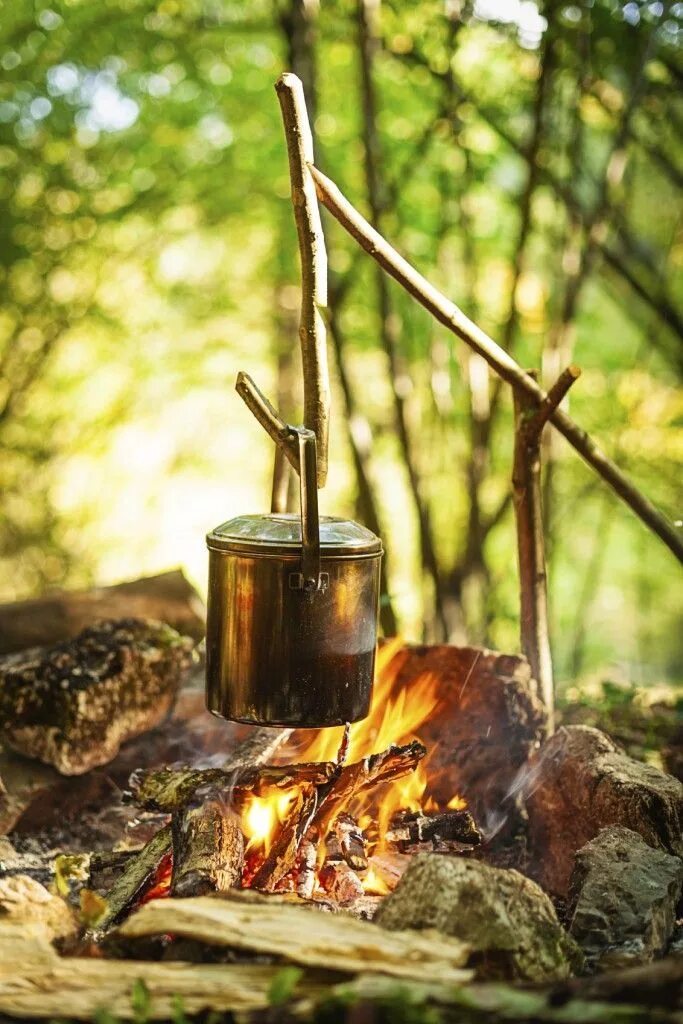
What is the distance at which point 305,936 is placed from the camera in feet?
7.13

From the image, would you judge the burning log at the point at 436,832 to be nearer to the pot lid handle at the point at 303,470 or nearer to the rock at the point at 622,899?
the rock at the point at 622,899

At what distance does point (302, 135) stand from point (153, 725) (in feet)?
7.50

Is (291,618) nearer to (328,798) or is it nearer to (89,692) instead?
(328,798)

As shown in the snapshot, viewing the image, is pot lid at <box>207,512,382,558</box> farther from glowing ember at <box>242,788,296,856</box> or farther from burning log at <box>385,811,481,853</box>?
burning log at <box>385,811,481,853</box>

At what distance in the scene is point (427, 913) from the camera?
2.27 metres

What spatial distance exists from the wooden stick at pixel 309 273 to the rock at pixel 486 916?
106cm

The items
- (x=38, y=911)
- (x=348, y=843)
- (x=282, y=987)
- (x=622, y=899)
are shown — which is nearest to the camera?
(x=282, y=987)

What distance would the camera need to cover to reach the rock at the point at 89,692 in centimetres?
379

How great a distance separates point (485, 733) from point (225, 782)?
38.3 inches

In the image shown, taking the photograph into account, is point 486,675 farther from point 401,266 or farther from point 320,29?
point 320,29

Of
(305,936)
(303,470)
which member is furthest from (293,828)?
(303,470)

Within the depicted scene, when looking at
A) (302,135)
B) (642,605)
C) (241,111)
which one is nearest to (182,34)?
(241,111)

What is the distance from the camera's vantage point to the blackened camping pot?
8.60ft

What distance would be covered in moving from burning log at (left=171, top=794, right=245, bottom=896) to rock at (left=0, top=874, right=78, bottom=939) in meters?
0.29
